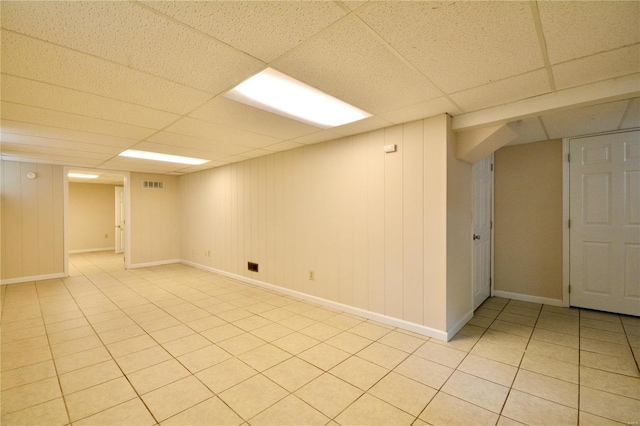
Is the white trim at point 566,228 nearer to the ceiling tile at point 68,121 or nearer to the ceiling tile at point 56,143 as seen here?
the ceiling tile at point 68,121

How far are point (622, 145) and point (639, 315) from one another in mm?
2062

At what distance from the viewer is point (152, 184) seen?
6.91m

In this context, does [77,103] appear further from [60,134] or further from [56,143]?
[56,143]

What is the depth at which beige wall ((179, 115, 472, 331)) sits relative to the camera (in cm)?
287

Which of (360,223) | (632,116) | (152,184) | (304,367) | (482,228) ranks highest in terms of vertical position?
(632,116)

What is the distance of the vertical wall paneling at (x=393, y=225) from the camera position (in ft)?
10.2

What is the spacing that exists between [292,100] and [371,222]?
1.67 meters

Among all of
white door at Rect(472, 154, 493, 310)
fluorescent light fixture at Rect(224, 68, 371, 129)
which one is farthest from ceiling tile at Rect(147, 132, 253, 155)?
white door at Rect(472, 154, 493, 310)

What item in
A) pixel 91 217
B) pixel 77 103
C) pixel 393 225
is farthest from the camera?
pixel 91 217

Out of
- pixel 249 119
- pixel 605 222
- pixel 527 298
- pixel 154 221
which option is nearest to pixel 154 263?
pixel 154 221

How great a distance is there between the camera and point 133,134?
3.43 meters

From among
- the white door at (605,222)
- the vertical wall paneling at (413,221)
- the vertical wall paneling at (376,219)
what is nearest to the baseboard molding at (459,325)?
the vertical wall paneling at (413,221)

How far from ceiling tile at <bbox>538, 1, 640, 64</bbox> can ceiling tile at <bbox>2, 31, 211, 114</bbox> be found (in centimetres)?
233

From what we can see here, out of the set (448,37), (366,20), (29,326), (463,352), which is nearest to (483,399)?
(463,352)
